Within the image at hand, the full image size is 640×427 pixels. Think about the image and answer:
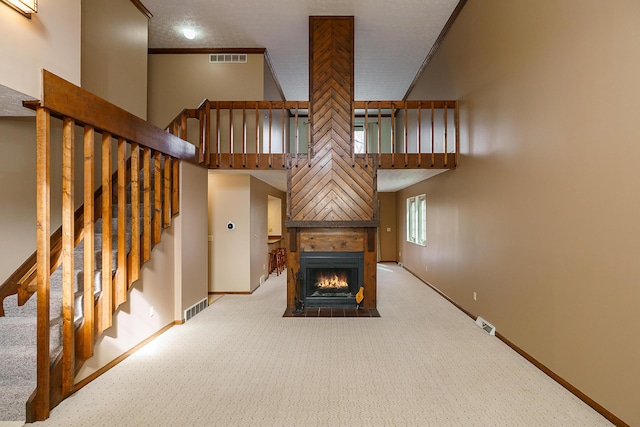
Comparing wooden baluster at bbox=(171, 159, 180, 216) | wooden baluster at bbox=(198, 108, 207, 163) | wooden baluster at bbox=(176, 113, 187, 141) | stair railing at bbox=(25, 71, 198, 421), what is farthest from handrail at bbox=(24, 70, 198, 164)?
wooden baluster at bbox=(198, 108, 207, 163)

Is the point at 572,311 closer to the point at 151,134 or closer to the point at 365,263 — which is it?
the point at 365,263

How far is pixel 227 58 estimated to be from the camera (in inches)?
249

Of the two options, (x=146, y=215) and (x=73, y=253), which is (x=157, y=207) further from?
(x=73, y=253)

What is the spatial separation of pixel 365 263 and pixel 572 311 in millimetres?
2828

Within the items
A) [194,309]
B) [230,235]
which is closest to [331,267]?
[194,309]

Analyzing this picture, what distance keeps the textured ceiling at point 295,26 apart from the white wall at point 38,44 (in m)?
2.36

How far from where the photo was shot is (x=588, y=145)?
2572mm

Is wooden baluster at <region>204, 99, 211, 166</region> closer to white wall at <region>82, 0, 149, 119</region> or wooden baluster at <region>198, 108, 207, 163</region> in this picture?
wooden baluster at <region>198, 108, 207, 163</region>

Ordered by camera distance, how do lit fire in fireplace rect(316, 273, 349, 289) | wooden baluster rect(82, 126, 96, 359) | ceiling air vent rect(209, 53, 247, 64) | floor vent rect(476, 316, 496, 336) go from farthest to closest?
1. ceiling air vent rect(209, 53, 247, 64)
2. lit fire in fireplace rect(316, 273, 349, 289)
3. floor vent rect(476, 316, 496, 336)
4. wooden baluster rect(82, 126, 96, 359)

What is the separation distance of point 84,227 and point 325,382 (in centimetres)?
240

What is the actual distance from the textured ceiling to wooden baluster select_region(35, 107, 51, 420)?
11.9 ft

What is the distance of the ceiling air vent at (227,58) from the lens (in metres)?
6.32

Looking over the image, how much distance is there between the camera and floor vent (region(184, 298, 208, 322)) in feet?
15.4

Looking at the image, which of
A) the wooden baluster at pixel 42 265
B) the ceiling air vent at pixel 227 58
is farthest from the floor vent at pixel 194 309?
the ceiling air vent at pixel 227 58
